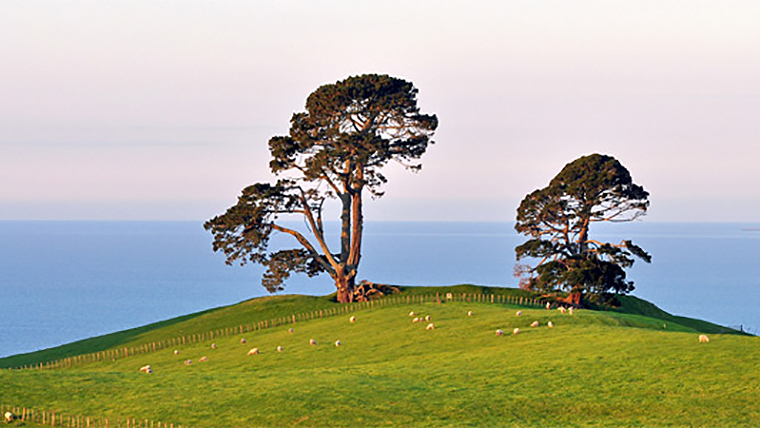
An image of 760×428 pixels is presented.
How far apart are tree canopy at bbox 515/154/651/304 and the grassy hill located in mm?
8301

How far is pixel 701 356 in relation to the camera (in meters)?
42.4

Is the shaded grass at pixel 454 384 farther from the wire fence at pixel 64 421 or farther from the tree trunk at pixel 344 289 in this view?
the tree trunk at pixel 344 289

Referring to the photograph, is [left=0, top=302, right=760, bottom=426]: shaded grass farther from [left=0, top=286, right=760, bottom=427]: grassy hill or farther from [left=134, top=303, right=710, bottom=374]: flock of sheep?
[left=134, top=303, right=710, bottom=374]: flock of sheep

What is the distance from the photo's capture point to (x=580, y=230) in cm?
7281

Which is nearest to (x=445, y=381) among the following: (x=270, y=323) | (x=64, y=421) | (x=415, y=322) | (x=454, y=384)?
(x=454, y=384)

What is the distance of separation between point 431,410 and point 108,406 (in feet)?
47.9

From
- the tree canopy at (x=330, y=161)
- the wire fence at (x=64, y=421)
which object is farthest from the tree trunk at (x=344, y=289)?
the wire fence at (x=64, y=421)

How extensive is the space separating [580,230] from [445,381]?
35039mm

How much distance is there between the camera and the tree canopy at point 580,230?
68.4 metres

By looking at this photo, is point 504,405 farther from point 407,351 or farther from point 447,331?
point 447,331

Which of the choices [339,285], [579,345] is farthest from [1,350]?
[579,345]

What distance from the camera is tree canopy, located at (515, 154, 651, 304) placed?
2694 inches

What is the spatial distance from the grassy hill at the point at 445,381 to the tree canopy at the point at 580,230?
27.2 ft

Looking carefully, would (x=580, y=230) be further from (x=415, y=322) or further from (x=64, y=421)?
(x=64, y=421)
